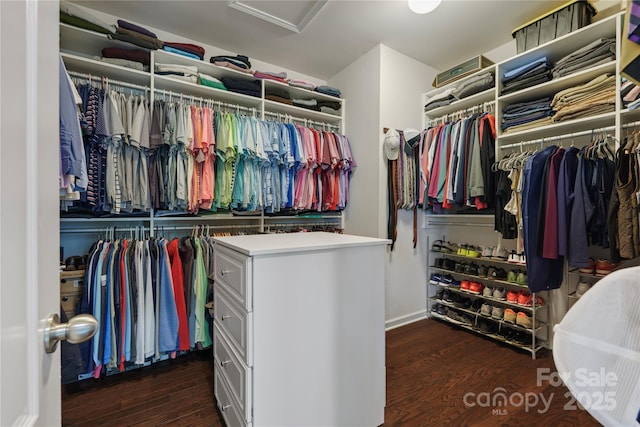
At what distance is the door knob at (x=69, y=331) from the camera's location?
438 mm

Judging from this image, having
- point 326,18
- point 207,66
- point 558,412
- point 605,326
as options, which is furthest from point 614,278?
point 207,66

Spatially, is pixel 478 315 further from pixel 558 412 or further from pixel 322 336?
pixel 322 336

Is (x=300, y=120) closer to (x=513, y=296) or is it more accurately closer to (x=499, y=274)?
(x=499, y=274)

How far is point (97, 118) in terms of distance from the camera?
1745mm

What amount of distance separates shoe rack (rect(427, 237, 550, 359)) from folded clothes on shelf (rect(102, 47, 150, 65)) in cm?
301

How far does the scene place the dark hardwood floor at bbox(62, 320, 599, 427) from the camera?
1457 mm

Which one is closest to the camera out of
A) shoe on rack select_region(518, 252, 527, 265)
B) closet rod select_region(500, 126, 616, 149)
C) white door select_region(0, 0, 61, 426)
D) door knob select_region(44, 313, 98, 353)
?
white door select_region(0, 0, 61, 426)

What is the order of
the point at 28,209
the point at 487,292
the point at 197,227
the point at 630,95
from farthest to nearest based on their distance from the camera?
the point at 487,292 < the point at 197,227 < the point at 630,95 < the point at 28,209

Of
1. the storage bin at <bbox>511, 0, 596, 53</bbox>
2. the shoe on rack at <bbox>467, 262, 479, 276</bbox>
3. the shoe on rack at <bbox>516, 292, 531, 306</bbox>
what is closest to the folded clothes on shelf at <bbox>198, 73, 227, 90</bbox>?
the storage bin at <bbox>511, 0, 596, 53</bbox>

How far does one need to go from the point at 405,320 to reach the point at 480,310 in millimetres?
680

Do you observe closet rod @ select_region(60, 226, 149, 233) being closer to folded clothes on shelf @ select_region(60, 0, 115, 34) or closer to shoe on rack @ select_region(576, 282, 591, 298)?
folded clothes on shelf @ select_region(60, 0, 115, 34)

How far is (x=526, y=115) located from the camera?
2117 mm

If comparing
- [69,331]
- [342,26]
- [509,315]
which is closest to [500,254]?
[509,315]

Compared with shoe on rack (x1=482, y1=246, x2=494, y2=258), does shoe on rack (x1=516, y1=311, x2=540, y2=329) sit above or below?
below
